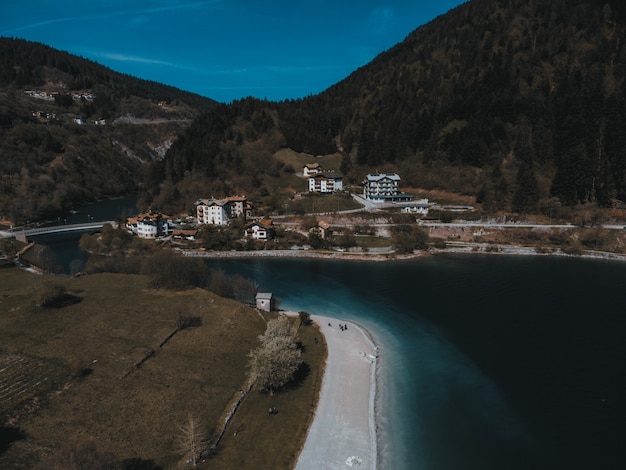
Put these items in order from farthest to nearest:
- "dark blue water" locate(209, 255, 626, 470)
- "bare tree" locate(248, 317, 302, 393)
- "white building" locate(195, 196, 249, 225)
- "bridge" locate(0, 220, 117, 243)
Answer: "white building" locate(195, 196, 249, 225)
"bridge" locate(0, 220, 117, 243)
"bare tree" locate(248, 317, 302, 393)
"dark blue water" locate(209, 255, 626, 470)

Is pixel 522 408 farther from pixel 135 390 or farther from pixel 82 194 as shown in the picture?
pixel 82 194

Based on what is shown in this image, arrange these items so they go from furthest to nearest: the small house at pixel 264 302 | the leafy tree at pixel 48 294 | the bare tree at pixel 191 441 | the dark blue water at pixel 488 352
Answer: the small house at pixel 264 302, the leafy tree at pixel 48 294, the dark blue water at pixel 488 352, the bare tree at pixel 191 441

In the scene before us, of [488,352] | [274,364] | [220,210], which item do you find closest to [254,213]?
[220,210]

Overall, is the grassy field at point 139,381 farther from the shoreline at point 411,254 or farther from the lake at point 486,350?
the shoreline at point 411,254

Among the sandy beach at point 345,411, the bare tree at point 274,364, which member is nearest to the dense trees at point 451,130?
the sandy beach at point 345,411

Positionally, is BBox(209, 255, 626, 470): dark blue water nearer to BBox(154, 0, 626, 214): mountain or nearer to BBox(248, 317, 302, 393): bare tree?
BBox(248, 317, 302, 393): bare tree

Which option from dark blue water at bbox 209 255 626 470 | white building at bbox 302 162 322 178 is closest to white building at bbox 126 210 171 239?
dark blue water at bbox 209 255 626 470
